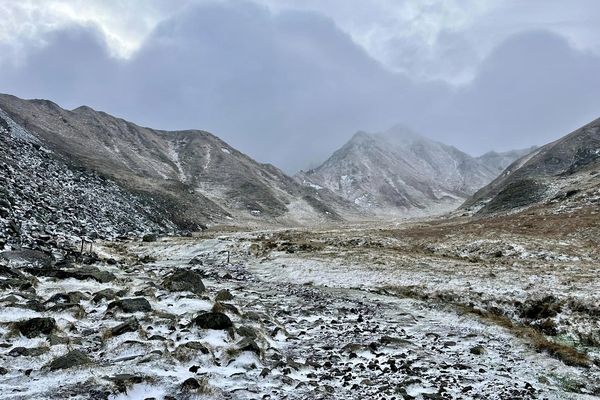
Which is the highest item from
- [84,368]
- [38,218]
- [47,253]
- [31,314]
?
[38,218]

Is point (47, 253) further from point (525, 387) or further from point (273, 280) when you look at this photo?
point (525, 387)

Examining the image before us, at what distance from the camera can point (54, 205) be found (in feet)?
143

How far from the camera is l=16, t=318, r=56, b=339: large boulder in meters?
12.5

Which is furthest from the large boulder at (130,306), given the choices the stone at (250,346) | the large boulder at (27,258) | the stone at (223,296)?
the large boulder at (27,258)

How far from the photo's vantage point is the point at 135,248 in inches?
1752

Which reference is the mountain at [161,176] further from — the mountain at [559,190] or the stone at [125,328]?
the stone at [125,328]

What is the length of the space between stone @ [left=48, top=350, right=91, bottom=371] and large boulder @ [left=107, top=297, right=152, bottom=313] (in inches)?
178

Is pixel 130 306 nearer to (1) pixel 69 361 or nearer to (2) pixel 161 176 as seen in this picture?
(1) pixel 69 361

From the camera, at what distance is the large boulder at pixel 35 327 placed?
1248cm

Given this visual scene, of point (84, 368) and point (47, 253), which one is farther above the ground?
point (47, 253)

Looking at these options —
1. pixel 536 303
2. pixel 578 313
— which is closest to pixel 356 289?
pixel 536 303

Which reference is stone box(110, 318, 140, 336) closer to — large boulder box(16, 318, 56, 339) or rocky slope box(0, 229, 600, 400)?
rocky slope box(0, 229, 600, 400)

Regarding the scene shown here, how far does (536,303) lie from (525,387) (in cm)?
964

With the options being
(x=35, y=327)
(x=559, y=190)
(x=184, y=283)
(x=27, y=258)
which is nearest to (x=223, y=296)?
(x=184, y=283)
